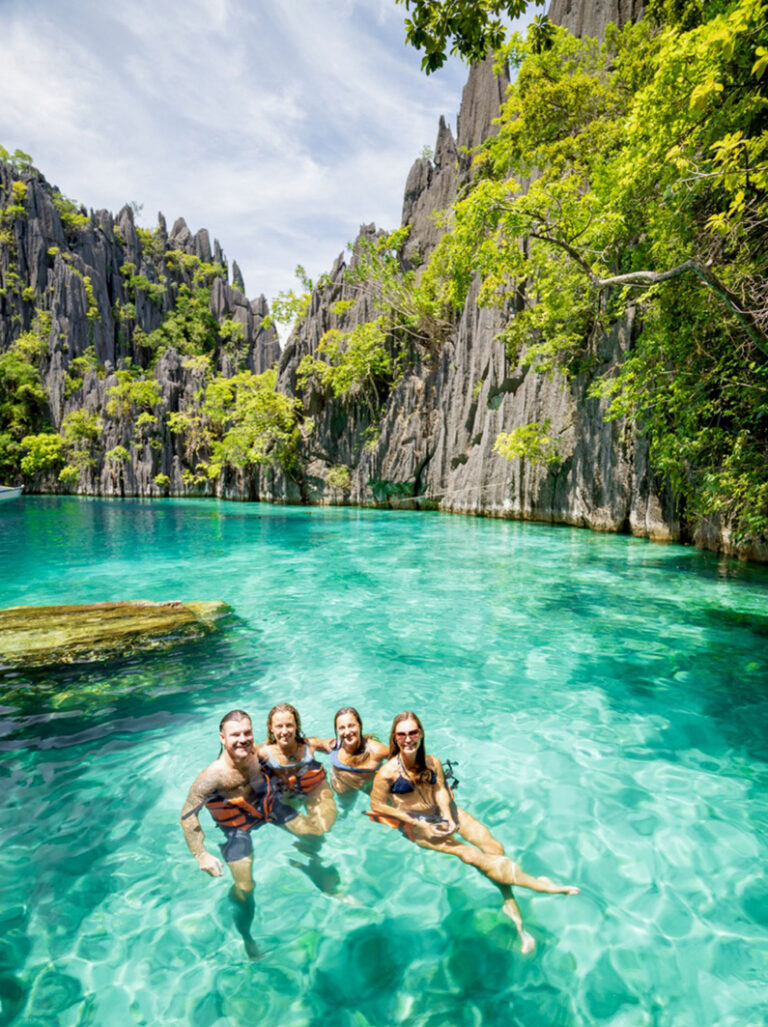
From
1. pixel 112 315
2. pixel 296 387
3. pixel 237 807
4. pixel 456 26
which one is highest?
pixel 112 315

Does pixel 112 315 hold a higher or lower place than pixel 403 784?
higher

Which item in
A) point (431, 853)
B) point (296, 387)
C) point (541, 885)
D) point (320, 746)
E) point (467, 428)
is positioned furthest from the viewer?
point (296, 387)

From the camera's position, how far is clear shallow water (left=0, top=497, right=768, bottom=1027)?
2482 millimetres

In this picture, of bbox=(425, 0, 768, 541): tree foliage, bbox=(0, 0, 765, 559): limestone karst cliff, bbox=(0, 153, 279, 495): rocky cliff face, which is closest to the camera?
bbox=(425, 0, 768, 541): tree foliage

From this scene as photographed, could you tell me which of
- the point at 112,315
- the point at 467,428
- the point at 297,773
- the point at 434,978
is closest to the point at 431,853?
the point at 434,978

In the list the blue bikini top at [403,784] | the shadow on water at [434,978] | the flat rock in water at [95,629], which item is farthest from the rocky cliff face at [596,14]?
the shadow on water at [434,978]

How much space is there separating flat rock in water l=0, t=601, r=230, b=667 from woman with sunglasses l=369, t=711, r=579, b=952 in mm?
4580

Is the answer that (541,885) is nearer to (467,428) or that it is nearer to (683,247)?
(683,247)

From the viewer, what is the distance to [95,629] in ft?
24.8

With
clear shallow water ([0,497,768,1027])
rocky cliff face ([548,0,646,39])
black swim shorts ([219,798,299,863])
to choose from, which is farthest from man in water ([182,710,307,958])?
rocky cliff face ([548,0,646,39])

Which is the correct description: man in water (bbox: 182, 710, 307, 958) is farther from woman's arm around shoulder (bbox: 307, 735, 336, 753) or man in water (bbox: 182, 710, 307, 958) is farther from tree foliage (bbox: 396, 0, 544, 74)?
tree foliage (bbox: 396, 0, 544, 74)

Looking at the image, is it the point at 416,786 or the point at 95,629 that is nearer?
the point at 416,786

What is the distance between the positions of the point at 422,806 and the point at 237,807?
1204 mm

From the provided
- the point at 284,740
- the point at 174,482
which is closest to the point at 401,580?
the point at 284,740
